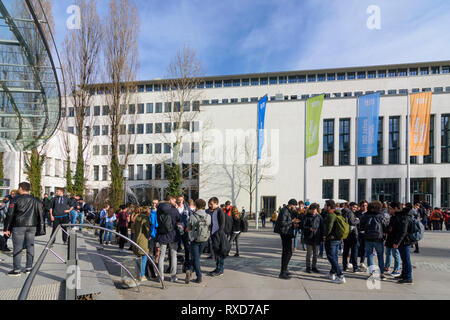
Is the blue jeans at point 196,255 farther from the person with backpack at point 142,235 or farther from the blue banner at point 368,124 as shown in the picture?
the blue banner at point 368,124

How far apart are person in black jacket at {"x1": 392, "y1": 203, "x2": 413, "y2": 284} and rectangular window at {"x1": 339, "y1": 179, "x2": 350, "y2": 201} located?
31673 millimetres

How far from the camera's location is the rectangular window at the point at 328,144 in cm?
3903

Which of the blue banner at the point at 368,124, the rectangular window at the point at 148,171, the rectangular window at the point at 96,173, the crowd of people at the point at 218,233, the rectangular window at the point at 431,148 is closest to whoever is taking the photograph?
the crowd of people at the point at 218,233

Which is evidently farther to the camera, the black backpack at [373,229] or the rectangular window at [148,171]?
the rectangular window at [148,171]

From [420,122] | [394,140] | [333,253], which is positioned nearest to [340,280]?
[333,253]

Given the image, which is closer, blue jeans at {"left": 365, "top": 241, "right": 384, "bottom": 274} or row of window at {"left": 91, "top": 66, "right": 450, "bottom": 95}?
blue jeans at {"left": 365, "top": 241, "right": 384, "bottom": 274}

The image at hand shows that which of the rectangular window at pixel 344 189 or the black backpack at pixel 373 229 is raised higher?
the black backpack at pixel 373 229

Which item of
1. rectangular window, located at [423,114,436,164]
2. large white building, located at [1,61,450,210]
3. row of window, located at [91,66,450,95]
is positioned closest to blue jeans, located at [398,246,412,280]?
large white building, located at [1,61,450,210]

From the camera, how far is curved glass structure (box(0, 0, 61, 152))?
612cm

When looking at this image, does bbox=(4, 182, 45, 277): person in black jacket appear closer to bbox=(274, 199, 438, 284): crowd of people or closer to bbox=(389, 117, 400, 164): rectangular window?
bbox=(274, 199, 438, 284): crowd of people

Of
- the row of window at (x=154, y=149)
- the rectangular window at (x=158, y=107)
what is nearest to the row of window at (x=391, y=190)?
the row of window at (x=154, y=149)

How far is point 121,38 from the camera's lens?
2595 cm

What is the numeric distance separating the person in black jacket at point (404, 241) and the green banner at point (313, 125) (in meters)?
14.8

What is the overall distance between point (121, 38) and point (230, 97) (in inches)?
1161
